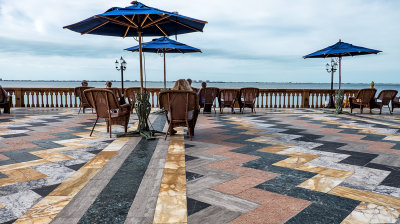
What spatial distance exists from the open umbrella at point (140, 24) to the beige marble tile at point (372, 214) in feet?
11.3

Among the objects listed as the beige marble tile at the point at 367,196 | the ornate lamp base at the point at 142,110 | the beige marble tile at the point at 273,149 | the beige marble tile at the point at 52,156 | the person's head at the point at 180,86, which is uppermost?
the person's head at the point at 180,86

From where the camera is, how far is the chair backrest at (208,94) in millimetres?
8570

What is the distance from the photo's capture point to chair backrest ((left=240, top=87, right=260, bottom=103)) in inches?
347

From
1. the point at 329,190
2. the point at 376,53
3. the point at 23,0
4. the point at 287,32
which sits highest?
the point at 287,32

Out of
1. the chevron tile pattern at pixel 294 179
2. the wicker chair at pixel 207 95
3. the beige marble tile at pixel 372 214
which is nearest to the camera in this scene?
the beige marble tile at pixel 372 214

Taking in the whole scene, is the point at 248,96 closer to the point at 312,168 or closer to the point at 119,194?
the point at 312,168

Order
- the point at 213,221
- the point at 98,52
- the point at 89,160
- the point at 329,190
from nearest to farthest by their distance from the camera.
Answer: the point at 213,221 < the point at 329,190 < the point at 89,160 < the point at 98,52

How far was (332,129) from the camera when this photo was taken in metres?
5.64

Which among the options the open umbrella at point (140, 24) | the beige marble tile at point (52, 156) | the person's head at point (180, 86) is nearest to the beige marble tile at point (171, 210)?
the beige marble tile at point (52, 156)

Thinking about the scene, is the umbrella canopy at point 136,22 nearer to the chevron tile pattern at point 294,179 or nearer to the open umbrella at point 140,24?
the open umbrella at point 140,24

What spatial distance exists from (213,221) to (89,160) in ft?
6.82

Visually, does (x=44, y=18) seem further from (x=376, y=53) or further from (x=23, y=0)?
(x=376, y=53)

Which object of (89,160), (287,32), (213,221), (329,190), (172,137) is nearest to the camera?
(213,221)

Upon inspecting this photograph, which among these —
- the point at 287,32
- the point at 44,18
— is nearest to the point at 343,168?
the point at 44,18
